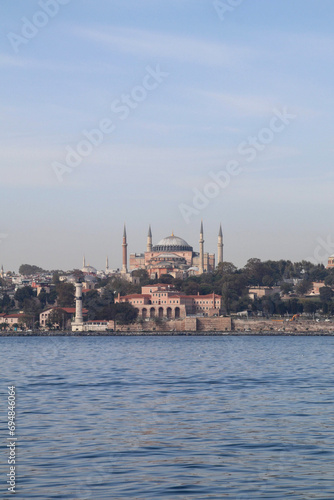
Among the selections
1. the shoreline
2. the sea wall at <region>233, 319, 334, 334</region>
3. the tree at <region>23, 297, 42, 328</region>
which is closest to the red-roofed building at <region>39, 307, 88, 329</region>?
the tree at <region>23, 297, 42, 328</region>

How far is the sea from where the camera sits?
1264cm

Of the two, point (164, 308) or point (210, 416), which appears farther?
point (164, 308)

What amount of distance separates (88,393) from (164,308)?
10025 cm

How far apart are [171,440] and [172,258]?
15247cm

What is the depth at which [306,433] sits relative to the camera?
55.8 ft

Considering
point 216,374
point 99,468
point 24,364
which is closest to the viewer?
point 99,468

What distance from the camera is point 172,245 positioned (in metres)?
175

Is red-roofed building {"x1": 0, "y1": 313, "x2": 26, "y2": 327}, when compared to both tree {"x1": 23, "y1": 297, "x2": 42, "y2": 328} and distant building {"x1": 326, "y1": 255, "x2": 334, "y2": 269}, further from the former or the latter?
distant building {"x1": 326, "y1": 255, "x2": 334, "y2": 269}

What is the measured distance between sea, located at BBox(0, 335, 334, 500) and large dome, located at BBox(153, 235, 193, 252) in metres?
145

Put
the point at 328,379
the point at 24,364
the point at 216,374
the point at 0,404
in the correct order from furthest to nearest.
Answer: the point at 24,364
the point at 216,374
the point at 328,379
the point at 0,404

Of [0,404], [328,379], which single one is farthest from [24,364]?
[0,404]

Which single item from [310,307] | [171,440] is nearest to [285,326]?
[310,307]

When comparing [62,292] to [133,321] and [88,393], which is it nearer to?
[133,321]

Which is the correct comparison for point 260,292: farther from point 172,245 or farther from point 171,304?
point 172,245
